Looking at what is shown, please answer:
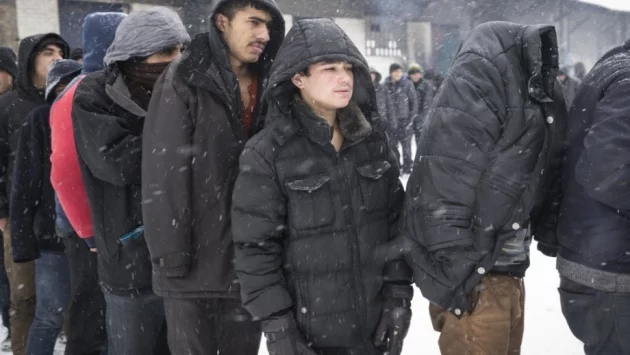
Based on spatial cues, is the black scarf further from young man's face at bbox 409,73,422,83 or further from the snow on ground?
young man's face at bbox 409,73,422,83

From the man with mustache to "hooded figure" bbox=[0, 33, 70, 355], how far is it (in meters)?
1.60

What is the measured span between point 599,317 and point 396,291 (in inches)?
26.6

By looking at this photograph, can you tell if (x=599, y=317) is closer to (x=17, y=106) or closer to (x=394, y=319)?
(x=394, y=319)

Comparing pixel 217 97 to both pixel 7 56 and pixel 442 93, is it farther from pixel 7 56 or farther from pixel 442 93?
pixel 7 56

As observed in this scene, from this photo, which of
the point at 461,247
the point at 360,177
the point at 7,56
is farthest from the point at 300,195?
the point at 7,56

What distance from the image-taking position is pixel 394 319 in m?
2.06

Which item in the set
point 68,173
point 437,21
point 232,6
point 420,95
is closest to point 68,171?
point 68,173

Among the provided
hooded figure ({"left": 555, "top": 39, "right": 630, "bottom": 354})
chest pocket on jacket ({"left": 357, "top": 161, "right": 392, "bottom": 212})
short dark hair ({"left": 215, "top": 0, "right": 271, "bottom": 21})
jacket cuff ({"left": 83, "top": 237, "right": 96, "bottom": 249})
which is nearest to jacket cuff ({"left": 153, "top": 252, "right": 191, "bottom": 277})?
jacket cuff ({"left": 83, "top": 237, "right": 96, "bottom": 249})

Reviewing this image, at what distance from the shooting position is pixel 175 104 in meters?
2.12

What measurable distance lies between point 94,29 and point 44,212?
1.07 metres

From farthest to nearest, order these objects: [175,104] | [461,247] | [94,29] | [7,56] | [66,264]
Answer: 1. [7,56]
2. [66,264]
3. [94,29]
4. [175,104]
5. [461,247]

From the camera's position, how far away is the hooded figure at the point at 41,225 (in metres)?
3.02

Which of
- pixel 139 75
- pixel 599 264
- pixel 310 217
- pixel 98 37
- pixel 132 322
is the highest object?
pixel 98 37

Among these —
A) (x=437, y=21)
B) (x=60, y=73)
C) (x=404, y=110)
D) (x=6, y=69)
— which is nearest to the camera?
(x=60, y=73)
